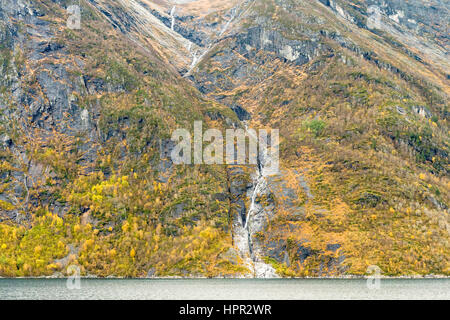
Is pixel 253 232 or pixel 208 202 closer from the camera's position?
pixel 253 232

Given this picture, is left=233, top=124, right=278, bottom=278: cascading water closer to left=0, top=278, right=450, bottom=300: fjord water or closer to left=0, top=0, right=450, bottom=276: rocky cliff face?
left=0, top=0, right=450, bottom=276: rocky cliff face

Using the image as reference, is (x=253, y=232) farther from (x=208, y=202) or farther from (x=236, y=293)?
(x=236, y=293)

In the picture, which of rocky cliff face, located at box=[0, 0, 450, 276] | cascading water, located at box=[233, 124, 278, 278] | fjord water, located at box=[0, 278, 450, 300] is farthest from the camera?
cascading water, located at box=[233, 124, 278, 278]

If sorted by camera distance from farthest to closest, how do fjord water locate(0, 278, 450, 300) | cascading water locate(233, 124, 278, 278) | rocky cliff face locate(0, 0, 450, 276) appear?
1. cascading water locate(233, 124, 278, 278)
2. rocky cliff face locate(0, 0, 450, 276)
3. fjord water locate(0, 278, 450, 300)

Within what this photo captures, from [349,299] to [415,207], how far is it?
87480 millimetres

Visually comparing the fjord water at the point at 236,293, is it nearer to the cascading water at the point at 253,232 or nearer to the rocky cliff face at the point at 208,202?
the rocky cliff face at the point at 208,202

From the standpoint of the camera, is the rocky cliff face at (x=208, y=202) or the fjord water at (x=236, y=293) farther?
the rocky cliff face at (x=208, y=202)

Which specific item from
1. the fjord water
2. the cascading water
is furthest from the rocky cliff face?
the fjord water

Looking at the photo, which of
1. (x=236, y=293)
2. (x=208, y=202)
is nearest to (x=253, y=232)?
(x=208, y=202)

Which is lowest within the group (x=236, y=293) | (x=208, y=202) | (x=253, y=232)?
(x=236, y=293)

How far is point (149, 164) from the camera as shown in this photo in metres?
189

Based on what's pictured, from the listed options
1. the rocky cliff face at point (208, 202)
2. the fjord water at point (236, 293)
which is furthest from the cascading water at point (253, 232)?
the fjord water at point (236, 293)

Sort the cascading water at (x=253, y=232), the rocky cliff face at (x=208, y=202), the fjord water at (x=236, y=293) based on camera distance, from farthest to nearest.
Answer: the cascading water at (x=253, y=232)
the rocky cliff face at (x=208, y=202)
the fjord water at (x=236, y=293)
